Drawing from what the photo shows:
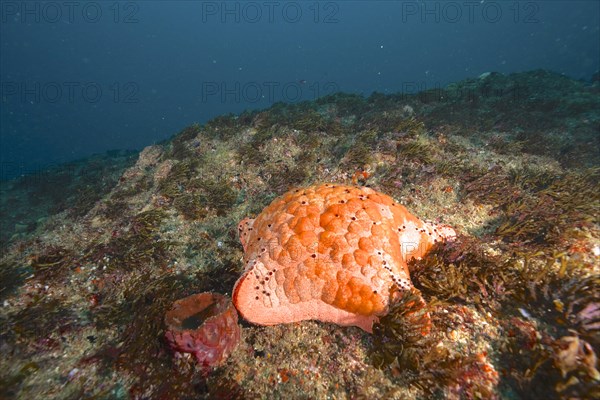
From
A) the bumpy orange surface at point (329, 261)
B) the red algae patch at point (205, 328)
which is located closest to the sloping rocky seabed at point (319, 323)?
the red algae patch at point (205, 328)

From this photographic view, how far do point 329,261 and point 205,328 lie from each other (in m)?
2.02

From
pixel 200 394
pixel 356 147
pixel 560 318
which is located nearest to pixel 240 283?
pixel 200 394

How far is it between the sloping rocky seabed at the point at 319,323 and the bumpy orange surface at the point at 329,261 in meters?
0.37

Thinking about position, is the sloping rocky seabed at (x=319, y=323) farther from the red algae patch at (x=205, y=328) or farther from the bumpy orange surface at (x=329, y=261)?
the bumpy orange surface at (x=329, y=261)

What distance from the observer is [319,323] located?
4.69 meters

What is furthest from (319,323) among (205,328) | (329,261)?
(205,328)

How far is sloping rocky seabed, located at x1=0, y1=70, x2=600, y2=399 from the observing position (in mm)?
3850

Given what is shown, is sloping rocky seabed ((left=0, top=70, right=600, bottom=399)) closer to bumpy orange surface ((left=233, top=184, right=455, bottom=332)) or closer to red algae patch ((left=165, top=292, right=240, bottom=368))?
red algae patch ((left=165, top=292, right=240, bottom=368))

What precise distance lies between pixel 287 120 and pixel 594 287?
1026 centimetres

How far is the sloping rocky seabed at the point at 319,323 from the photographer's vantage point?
3.85 m

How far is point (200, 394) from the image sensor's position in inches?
154

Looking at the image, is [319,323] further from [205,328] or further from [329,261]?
[205,328]

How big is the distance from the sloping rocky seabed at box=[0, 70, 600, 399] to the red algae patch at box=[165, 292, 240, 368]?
230 millimetres

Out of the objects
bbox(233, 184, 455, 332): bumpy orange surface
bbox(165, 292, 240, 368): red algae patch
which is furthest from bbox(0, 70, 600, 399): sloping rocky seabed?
bbox(233, 184, 455, 332): bumpy orange surface
